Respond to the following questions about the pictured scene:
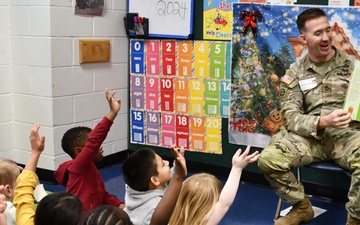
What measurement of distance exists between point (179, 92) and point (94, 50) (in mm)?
759

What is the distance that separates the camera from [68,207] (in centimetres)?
173

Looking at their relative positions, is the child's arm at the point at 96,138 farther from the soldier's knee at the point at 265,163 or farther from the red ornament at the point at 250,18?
the red ornament at the point at 250,18

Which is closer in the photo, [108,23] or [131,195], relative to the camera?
[131,195]

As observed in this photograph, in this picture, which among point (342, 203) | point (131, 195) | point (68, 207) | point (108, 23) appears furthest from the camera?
point (108, 23)

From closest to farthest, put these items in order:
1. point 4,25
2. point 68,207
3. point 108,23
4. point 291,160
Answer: point 68,207 < point 291,160 < point 4,25 < point 108,23

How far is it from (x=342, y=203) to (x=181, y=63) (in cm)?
162

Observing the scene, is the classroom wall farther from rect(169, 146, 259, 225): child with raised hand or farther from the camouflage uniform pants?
rect(169, 146, 259, 225): child with raised hand

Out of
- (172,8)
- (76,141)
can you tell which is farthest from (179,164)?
(172,8)

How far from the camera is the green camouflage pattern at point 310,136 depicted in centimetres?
291

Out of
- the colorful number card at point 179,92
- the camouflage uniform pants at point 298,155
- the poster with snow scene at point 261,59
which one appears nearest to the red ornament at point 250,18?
the poster with snow scene at point 261,59

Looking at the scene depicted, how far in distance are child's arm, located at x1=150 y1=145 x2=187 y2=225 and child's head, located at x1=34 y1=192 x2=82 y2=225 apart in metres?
0.36

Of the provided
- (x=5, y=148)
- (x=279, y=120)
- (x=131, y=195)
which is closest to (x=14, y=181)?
(x=131, y=195)

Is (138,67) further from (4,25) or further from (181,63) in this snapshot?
(4,25)

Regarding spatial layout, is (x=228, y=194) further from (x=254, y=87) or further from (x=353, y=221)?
(x=254, y=87)
